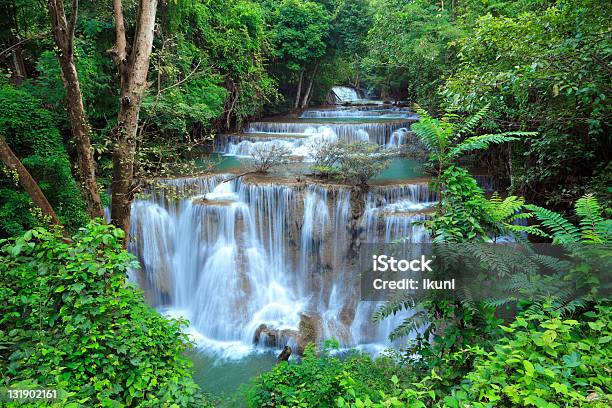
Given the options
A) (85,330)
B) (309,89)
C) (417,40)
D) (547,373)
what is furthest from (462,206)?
(309,89)

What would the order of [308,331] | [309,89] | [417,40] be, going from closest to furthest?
1. [308,331]
2. [417,40]
3. [309,89]

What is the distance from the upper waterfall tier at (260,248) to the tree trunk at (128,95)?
3.70 meters

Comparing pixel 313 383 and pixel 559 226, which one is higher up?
pixel 559 226

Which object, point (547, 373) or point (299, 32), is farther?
point (299, 32)

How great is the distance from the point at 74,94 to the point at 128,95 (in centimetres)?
64

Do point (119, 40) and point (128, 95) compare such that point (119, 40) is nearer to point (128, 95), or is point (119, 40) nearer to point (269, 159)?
point (128, 95)

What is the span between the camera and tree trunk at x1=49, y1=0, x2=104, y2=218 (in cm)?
468

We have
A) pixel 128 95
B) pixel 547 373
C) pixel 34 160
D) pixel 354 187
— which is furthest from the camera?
pixel 354 187

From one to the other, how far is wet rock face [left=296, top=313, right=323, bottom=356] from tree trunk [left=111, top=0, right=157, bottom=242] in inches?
171

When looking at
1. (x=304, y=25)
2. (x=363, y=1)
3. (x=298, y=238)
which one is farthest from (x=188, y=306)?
(x=363, y=1)

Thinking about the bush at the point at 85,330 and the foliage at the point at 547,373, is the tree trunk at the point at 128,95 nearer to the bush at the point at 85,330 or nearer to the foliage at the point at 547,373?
the bush at the point at 85,330

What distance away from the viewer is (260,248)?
9562 millimetres

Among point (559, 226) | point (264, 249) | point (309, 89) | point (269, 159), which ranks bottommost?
point (264, 249)

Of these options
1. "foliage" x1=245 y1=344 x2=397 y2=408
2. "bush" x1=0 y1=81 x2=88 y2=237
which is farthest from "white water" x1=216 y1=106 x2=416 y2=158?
"foliage" x1=245 y1=344 x2=397 y2=408
